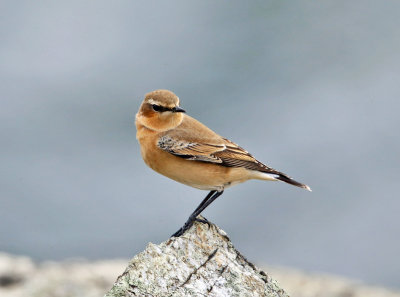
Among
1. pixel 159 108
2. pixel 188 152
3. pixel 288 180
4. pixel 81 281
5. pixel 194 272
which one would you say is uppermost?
pixel 288 180

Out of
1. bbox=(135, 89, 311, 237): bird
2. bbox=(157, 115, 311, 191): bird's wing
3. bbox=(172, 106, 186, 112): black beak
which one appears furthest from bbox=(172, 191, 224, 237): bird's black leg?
bbox=(172, 106, 186, 112): black beak

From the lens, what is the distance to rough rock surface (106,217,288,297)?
7.45 m

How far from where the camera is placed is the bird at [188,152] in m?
9.91

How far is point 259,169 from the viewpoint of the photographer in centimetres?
1023

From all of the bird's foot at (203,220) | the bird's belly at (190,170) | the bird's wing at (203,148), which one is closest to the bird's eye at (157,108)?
the bird's wing at (203,148)

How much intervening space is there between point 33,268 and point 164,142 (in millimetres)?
4021

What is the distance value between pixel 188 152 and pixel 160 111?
651 millimetres

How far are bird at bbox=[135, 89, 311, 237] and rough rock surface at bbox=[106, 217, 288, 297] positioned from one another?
1.19 meters

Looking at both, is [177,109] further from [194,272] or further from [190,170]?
[194,272]

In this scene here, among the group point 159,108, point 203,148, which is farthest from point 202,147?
point 159,108

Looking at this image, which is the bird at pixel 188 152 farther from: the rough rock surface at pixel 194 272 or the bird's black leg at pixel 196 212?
the rough rock surface at pixel 194 272

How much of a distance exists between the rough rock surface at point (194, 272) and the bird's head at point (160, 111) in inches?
71.7

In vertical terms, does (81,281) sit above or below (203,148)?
below

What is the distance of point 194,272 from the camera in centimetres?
793
